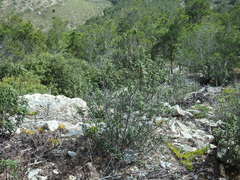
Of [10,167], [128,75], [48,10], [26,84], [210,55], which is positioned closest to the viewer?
[10,167]

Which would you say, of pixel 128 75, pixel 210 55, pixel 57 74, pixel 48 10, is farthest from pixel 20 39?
pixel 48 10

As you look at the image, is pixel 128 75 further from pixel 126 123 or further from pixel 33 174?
pixel 33 174

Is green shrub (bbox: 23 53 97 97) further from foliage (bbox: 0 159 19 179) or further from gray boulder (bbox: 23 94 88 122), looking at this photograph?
foliage (bbox: 0 159 19 179)

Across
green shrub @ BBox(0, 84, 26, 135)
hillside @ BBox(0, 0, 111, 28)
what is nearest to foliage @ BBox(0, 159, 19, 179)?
green shrub @ BBox(0, 84, 26, 135)

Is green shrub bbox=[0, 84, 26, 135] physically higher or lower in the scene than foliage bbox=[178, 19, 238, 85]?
higher

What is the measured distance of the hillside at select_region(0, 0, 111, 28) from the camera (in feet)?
165

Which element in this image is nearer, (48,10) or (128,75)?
(128,75)

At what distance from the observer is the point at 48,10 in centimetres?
5459

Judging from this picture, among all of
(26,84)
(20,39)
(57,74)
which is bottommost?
(20,39)

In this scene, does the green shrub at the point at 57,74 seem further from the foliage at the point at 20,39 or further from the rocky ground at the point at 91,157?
the foliage at the point at 20,39

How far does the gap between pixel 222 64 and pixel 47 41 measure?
794 inches

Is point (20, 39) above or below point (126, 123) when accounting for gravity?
below

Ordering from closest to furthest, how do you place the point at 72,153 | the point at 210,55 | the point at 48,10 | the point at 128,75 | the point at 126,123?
the point at 126,123
the point at 72,153
the point at 128,75
the point at 210,55
the point at 48,10

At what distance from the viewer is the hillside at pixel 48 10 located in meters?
50.4
